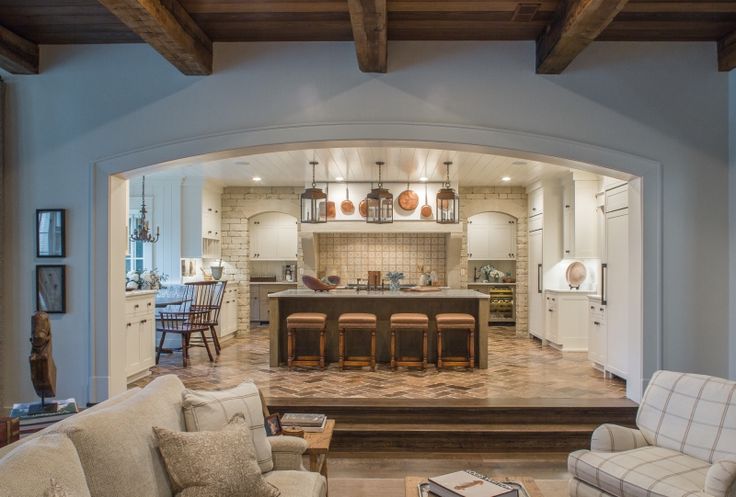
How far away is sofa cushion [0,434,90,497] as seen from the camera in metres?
1.52

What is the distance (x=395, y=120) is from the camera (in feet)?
15.4

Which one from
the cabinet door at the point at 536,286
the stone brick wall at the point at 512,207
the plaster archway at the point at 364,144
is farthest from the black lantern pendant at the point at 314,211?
the cabinet door at the point at 536,286

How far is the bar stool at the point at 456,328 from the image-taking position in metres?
6.52

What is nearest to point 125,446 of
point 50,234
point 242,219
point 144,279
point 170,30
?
point 170,30

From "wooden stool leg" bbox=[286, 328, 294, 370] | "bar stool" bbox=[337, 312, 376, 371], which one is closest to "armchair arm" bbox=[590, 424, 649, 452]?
"bar stool" bbox=[337, 312, 376, 371]

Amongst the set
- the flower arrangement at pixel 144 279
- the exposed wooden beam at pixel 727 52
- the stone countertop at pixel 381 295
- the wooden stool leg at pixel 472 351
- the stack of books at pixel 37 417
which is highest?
the exposed wooden beam at pixel 727 52

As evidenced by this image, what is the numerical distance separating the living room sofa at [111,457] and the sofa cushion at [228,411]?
0.05 metres

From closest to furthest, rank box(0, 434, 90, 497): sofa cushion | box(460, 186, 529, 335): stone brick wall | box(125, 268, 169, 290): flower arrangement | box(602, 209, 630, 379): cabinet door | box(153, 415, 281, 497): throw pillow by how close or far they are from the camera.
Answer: box(0, 434, 90, 497): sofa cushion, box(153, 415, 281, 497): throw pillow, box(602, 209, 630, 379): cabinet door, box(125, 268, 169, 290): flower arrangement, box(460, 186, 529, 335): stone brick wall

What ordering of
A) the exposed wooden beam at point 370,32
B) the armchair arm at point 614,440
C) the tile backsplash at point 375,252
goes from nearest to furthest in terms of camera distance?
the armchair arm at point 614,440 < the exposed wooden beam at point 370,32 < the tile backsplash at point 375,252

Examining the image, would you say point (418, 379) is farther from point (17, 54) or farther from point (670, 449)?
point (17, 54)

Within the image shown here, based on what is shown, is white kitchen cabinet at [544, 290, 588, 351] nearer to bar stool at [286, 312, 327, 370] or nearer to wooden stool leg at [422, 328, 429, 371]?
wooden stool leg at [422, 328, 429, 371]

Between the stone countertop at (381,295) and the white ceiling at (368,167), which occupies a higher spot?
the white ceiling at (368,167)

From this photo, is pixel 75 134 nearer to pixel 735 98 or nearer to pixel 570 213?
pixel 735 98

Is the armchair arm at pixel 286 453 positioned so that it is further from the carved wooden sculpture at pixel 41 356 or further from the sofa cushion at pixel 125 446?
the carved wooden sculpture at pixel 41 356
